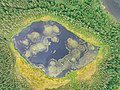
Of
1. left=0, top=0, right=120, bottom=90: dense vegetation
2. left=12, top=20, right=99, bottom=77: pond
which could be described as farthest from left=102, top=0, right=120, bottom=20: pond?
left=12, top=20, right=99, bottom=77: pond

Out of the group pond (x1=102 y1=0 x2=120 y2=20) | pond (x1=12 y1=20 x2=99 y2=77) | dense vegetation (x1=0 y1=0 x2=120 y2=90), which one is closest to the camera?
dense vegetation (x1=0 y1=0 x2=120 y2=90)

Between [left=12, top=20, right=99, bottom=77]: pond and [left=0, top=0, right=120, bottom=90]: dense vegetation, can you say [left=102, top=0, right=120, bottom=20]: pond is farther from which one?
[left=12, top=20, right=99, bottom=77]: pond

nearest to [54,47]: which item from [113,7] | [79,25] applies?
[79,25]

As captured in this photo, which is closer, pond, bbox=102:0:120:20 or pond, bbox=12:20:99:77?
pond, bbox=12:20:99:77

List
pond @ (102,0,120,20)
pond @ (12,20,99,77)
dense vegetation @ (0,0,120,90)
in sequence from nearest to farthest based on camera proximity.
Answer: dense vegetation @ (0,0,120,90), pond @ (12,20,99,77), pond @ (102,0,120,20)

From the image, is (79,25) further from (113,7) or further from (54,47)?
(113,7)

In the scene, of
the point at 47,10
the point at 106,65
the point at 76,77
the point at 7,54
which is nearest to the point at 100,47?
the point at 106,65
